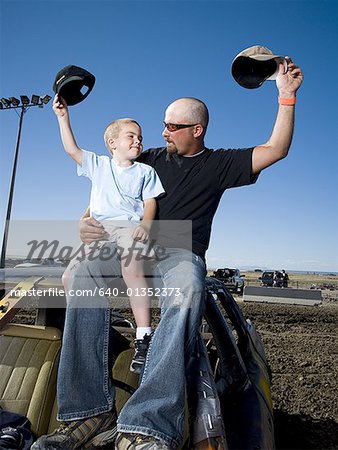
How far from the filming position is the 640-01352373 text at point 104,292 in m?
2.24

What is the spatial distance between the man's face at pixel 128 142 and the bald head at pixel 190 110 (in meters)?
0.23

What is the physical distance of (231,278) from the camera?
25.7 m

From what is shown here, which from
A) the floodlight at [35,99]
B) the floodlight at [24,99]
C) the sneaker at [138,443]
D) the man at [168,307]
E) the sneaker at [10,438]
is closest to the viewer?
the sneaker at [138,443]

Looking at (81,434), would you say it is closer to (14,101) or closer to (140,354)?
(140,354)

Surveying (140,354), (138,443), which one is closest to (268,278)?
(140,354)

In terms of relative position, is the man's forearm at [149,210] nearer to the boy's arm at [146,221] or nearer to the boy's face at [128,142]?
the boy's arm at [146,221]

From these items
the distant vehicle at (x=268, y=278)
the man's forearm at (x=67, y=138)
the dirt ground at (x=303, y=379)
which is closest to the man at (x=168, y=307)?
the man's forearm at (x=67, y=138)

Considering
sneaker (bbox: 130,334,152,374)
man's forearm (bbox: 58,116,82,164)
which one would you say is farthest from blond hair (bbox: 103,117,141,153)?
sneaker (bbox: 130,334,152,374)

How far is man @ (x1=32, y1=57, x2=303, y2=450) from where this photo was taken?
1932mm

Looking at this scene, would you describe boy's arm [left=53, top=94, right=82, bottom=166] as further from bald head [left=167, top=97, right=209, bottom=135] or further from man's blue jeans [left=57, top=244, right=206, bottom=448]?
man's blue jeans [left=57, top=244, right=206, bottom=448]

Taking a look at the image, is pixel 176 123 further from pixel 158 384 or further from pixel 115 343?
pixel 115 343

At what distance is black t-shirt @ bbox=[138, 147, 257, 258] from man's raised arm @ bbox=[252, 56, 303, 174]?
6 cm

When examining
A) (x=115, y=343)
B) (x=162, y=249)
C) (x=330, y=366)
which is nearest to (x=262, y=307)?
(x=330, y=366)

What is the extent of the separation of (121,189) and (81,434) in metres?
1.26
